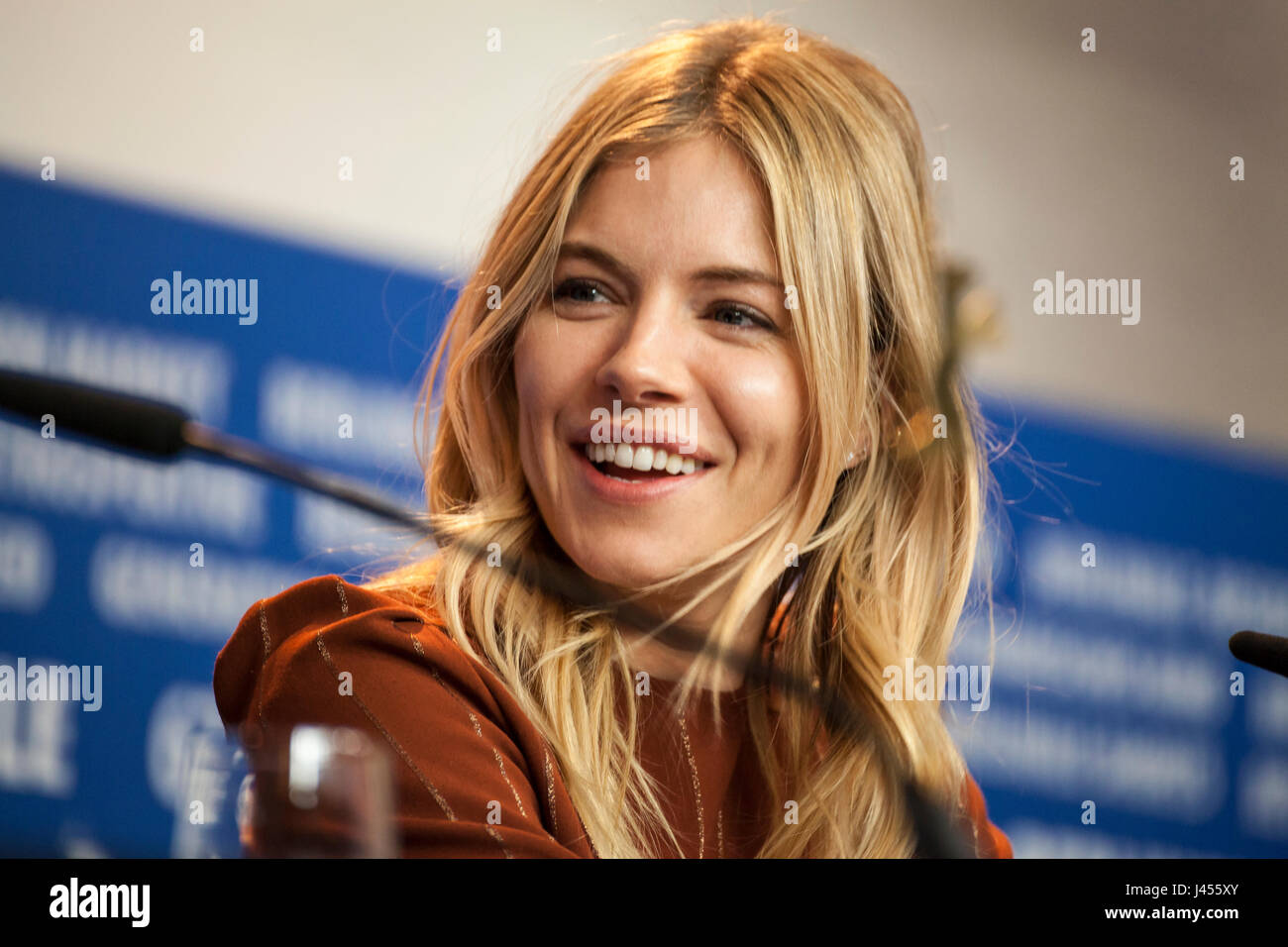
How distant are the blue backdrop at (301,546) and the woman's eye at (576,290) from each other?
0.69 ft

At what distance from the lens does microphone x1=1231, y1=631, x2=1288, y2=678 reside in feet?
2.74

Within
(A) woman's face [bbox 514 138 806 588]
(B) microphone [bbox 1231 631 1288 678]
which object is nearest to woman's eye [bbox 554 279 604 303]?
(A) woman's face [bbox 514 138 806 588]

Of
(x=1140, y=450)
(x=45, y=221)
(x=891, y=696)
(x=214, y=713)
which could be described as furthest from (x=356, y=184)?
(x=1140, y=450)

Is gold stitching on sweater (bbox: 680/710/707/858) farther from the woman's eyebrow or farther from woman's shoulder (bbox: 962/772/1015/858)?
the woman's eyebrow

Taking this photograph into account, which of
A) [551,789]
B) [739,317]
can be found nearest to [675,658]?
[551,789]

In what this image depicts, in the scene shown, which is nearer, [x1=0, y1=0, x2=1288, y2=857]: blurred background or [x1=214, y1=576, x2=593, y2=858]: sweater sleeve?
[x1=214, y1=576, x2=593, y2=858]: sweater sleeve

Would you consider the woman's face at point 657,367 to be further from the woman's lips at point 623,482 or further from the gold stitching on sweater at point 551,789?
the gold stitching on sweater at point 551,789

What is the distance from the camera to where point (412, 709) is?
96cm

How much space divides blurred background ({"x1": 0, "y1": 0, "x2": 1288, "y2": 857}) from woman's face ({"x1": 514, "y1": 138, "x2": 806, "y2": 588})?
0.18m

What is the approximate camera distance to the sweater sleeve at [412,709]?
0.93 m

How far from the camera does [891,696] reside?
4.14ft

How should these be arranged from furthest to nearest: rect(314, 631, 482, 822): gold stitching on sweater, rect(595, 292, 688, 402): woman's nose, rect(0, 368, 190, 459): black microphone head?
rect(595, 292, 688, 402): woman's nose, rect(314, 631, 482, 822): gold stitching on sweater, rect(0, 368, 190, 459): black microphone head
